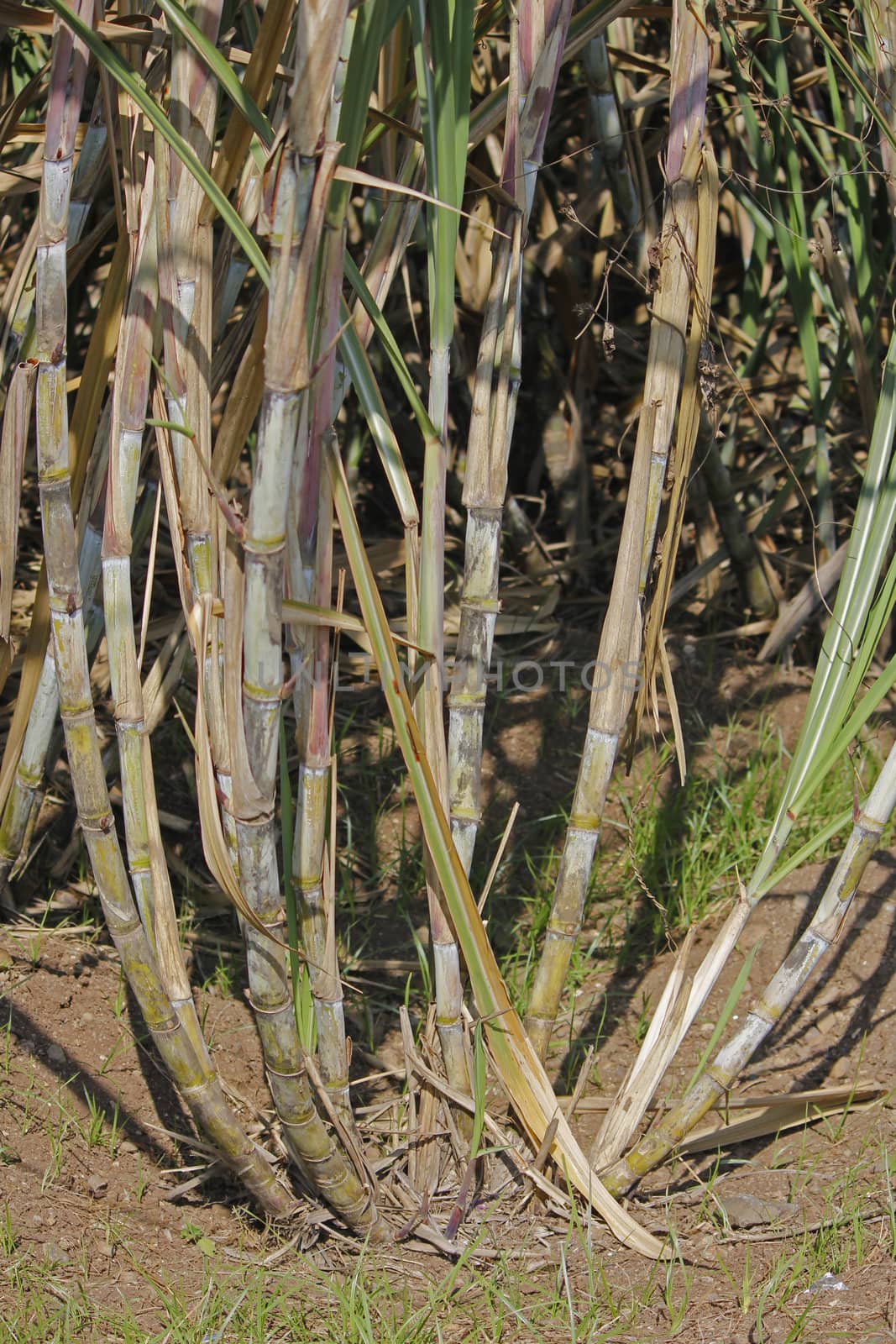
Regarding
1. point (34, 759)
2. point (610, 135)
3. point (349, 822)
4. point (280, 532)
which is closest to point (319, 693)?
point (280, 532)

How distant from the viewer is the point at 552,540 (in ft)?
8.19

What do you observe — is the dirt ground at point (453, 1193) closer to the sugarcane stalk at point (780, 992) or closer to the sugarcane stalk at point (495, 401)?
the sugarcane stalk at point (780, 992)

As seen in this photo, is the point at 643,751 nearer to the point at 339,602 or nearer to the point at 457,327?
the point at 457,327

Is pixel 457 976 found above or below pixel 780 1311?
above

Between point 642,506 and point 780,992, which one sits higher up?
point 642,506

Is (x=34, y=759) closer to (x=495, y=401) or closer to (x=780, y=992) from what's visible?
(x=495, y=401)

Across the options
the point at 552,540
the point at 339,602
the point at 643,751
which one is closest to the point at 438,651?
the point at 339,602

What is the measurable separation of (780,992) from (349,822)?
77 centimetres

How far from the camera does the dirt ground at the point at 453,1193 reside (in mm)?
1107

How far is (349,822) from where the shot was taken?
1817 mm

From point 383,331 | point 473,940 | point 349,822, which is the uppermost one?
point 383,331

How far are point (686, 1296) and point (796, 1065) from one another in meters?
0.45

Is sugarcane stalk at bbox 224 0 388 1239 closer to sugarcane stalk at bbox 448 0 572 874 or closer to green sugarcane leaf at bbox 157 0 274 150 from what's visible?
green sugarcane leaf at bbox 157 0 274 150

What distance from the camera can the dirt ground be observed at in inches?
43.6
